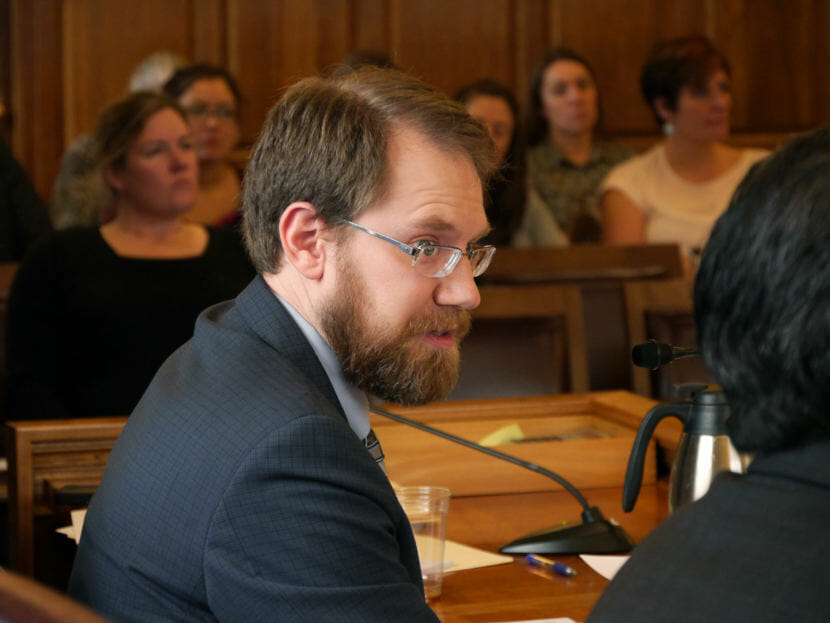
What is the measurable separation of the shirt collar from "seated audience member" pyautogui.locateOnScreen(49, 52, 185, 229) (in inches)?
81.9

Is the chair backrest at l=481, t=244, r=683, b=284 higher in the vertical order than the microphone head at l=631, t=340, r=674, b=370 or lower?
lower

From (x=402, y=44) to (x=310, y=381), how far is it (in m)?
5.31

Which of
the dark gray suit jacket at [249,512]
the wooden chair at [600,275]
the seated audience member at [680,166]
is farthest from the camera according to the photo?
the seated audience member at [680,166]

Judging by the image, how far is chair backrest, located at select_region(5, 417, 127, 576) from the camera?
6.53 ft

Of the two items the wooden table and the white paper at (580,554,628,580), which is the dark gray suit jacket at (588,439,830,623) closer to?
the wooden table

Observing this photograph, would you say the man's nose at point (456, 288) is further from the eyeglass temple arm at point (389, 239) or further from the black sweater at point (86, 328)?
the black sweater at point (86, 328)

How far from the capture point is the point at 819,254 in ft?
2.84

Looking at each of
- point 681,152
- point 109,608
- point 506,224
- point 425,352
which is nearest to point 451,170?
point 425,352

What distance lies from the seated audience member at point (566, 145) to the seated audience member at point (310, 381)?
334 centimetres

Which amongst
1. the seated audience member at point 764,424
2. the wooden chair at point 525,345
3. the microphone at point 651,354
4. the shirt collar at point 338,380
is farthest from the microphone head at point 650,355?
the wooden chair at point 525,345

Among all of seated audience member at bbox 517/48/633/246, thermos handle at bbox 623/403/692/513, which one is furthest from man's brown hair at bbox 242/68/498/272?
seated audience member at bbox 517/48/633/246

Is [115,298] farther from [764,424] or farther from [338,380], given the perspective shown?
[764,424]

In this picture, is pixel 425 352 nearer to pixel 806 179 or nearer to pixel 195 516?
pixel 195 516

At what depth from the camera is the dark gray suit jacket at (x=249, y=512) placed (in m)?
1.18
